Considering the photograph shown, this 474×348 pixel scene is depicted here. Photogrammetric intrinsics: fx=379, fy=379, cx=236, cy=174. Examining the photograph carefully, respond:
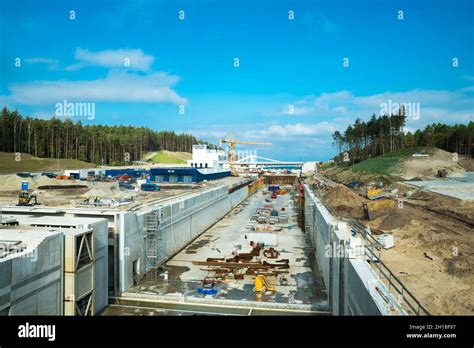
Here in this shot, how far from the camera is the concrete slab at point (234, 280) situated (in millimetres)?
19609

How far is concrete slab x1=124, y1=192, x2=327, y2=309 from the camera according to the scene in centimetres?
1961

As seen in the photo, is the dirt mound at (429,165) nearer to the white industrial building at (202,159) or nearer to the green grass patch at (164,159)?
the white industrial building at (202,159)

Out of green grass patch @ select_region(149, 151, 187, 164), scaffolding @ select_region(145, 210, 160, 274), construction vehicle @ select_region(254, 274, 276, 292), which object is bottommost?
construction vehicle @ select_region(254, 274, 276, 292)

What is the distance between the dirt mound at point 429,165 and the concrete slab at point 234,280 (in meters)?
40.4

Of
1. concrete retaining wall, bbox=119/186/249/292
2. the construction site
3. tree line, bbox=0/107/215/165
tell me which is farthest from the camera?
tree line, bbox=0/107/215/165

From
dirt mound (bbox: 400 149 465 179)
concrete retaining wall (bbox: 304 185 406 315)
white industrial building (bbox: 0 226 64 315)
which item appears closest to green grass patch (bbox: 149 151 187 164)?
dirt mound (bbox: 400 149 465 179)

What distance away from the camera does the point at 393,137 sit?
10525 cm

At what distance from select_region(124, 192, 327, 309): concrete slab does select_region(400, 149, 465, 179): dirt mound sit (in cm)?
4041

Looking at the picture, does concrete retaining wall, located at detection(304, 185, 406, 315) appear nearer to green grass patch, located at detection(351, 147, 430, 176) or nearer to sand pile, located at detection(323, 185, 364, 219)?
sand pile, located at detection(323, 185, 364, 219)

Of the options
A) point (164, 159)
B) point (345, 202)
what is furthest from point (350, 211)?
point (164, 159)

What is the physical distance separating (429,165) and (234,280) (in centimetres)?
6099
